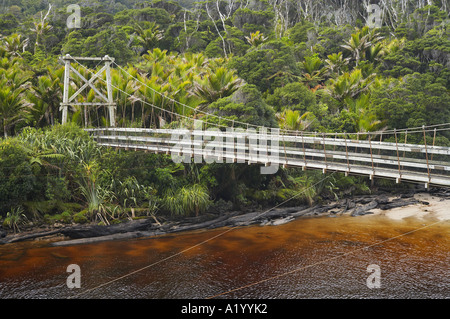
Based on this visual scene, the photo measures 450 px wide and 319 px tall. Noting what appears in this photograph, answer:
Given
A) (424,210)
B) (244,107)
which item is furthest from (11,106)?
(424,210)

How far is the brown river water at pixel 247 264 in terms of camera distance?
9.36 metres

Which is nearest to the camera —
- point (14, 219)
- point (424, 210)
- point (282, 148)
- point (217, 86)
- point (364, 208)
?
point (282, 148)

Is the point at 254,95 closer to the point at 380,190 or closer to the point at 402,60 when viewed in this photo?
the point at 380,190

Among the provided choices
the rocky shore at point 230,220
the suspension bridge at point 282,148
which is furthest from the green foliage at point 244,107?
the rocky shore at point 230,220

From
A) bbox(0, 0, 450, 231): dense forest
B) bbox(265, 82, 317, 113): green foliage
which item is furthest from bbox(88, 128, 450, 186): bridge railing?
bbox(265, 82, 317, 113): green foliage

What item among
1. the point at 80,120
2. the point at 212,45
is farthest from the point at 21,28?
the point at 80,120

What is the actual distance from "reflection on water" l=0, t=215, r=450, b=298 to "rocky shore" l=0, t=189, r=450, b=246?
1.38 feet

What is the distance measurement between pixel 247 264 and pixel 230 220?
13.5 feet

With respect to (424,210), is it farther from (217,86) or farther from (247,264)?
(217,86)

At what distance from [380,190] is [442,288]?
401 inches

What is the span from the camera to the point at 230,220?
1512cm

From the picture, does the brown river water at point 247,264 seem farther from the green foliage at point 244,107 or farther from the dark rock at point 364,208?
the green foliage at point 244,107

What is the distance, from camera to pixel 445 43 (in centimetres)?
2627

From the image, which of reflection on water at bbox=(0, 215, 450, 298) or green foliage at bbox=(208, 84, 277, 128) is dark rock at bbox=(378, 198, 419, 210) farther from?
green foliage at bbox=(208, 84, 277, 128)
